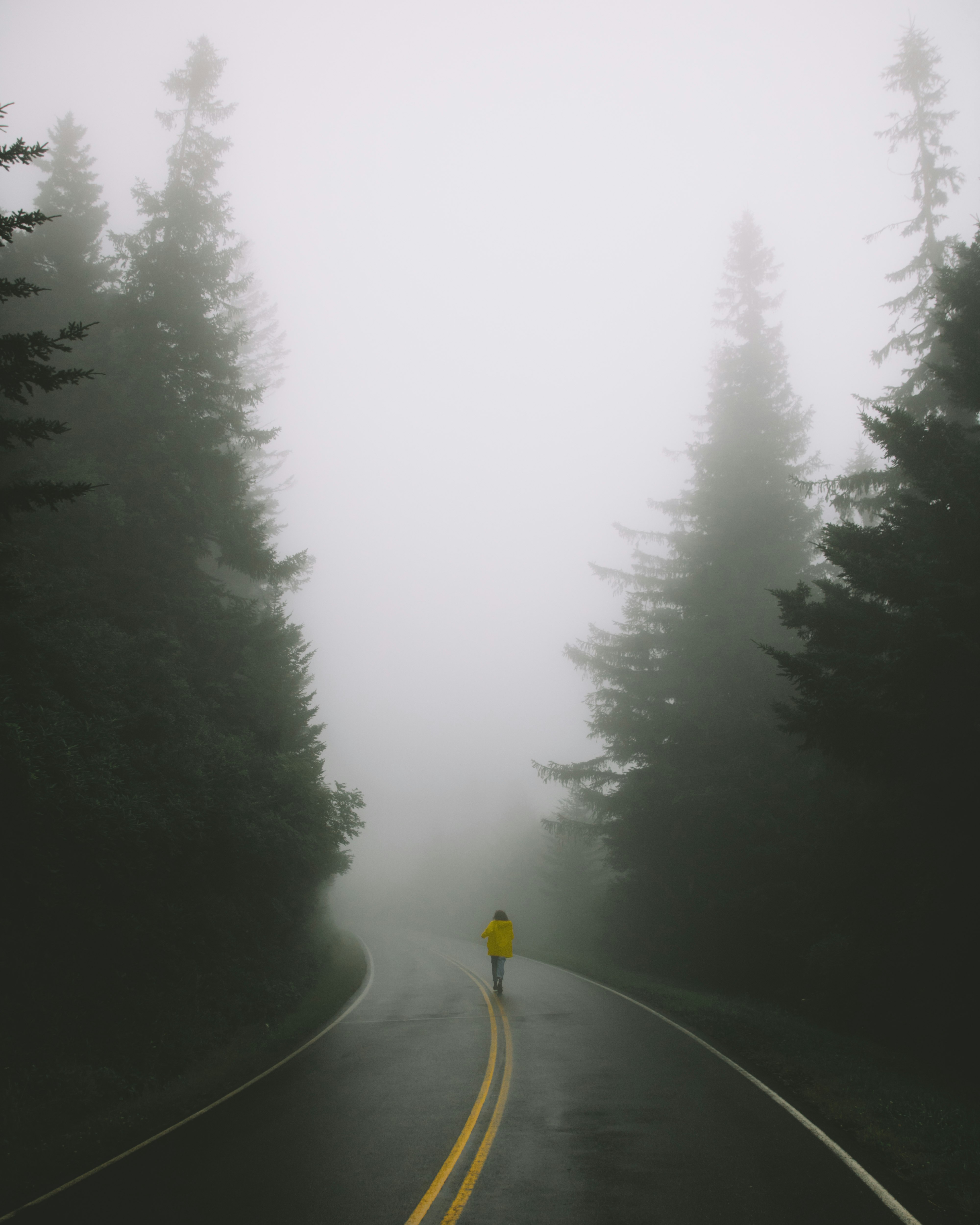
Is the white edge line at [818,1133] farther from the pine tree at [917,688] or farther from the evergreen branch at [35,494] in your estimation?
the evergreen branch at [35,494]

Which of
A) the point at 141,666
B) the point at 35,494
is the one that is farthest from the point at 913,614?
the point at 141,666

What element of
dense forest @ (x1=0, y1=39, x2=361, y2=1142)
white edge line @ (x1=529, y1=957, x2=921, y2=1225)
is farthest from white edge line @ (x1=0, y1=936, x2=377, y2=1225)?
dense forest @ (x1=0, y1=39, x2=361, y2=1142)

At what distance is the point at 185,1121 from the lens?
8.18 meters

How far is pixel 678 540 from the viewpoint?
915 inches

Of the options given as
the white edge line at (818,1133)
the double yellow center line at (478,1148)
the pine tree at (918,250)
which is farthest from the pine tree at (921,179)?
the double yellow center line at (478,1148)

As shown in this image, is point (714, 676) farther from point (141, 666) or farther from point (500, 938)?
point (141, 666)

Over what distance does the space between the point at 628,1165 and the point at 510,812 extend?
54.5 m

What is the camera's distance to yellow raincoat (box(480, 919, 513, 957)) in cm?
1766

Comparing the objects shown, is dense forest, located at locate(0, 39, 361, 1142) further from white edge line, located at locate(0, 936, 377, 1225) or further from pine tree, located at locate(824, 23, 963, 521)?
pine tree, located at locate(824, 23, 963, 521)

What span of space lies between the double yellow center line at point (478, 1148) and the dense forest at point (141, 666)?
472 centimetres

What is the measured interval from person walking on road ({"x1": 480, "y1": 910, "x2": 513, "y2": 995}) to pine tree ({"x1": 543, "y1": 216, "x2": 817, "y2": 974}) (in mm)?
5054

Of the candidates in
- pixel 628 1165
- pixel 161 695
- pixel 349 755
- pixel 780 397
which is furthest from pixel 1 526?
pixel 349 755

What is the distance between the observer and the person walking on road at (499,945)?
57.3 feet

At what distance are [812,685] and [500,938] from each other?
36.8 ft
